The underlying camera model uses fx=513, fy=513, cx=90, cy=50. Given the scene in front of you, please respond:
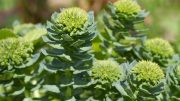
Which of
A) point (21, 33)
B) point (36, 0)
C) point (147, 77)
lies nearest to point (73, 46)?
point (147, 77)

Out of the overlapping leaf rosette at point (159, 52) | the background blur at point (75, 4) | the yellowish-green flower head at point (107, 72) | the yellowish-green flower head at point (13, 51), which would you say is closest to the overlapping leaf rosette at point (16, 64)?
the yellowish-green flower head at point (13, 51)

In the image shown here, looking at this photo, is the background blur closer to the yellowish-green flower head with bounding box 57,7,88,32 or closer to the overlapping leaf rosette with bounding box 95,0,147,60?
the overlapping leaf rosette with bounding box 95,0,147,60

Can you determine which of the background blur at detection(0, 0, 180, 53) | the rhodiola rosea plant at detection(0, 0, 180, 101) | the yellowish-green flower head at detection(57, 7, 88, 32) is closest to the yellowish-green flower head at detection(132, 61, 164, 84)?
the rhodiola rosea plant at detection(0, 0, 180, 101)

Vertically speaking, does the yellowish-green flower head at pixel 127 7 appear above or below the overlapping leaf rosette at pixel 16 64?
above

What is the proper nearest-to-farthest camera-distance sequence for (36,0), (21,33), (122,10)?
(122,10), (21,33), (36,0)

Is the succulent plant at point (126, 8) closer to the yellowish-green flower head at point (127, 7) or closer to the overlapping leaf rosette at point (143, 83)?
the yellowish-green flower head at point (127, 7)

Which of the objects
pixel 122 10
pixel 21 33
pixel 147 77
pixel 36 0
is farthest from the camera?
pixel 36 0

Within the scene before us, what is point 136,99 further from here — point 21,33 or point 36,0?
point 36,0

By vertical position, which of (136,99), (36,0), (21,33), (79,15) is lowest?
(136,99)
